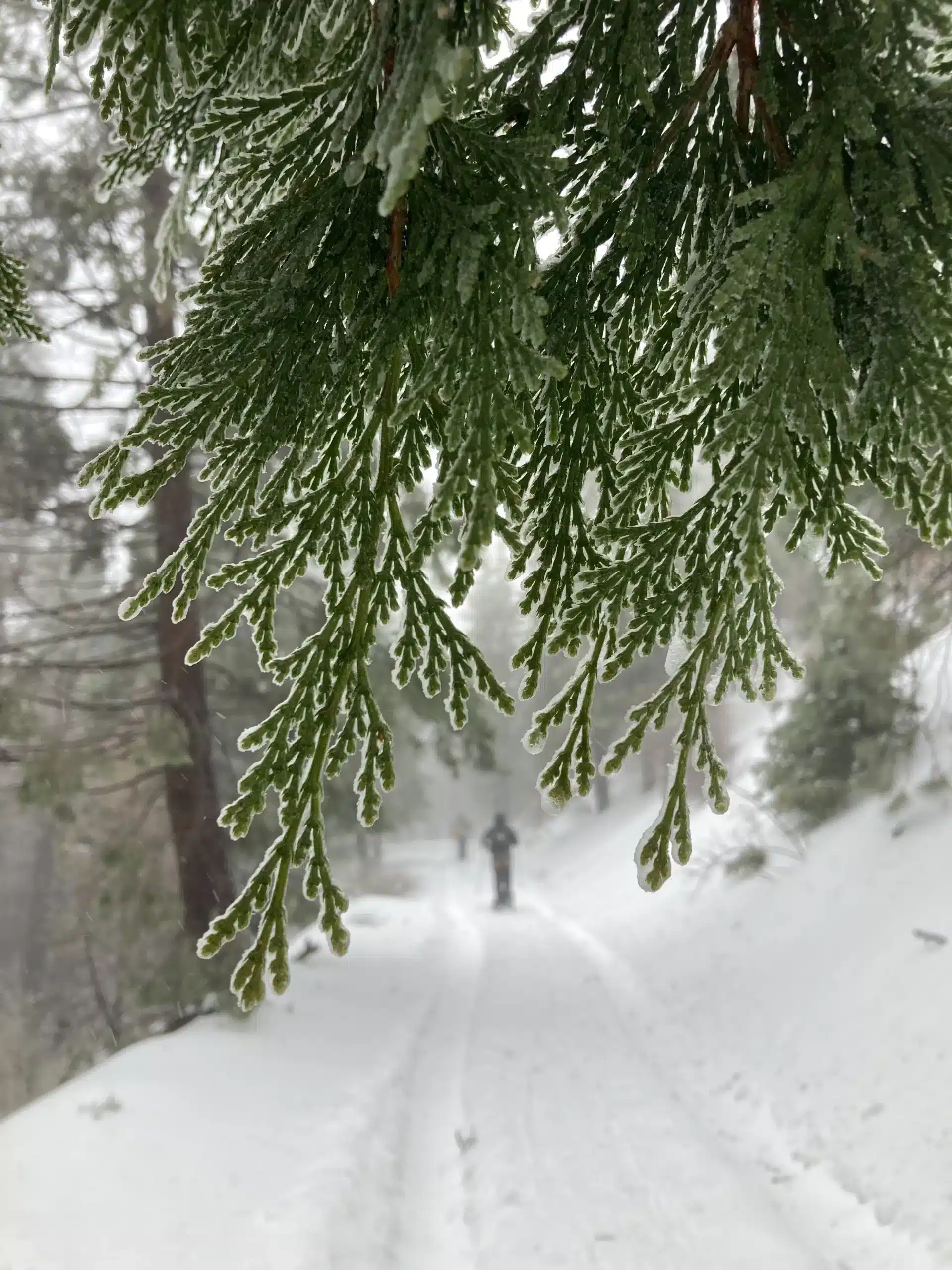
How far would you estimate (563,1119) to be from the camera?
6770 mm

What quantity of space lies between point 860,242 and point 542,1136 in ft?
22.2

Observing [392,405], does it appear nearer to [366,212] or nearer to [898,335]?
→ [366,212]

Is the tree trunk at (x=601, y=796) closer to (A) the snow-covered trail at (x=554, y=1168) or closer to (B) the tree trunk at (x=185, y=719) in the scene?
(A) the snow-covered trail at (x=554, y=1168)

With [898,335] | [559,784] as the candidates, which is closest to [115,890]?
[559,784]

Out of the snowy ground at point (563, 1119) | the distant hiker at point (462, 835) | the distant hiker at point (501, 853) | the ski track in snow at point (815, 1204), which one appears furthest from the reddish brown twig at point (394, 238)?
the distant hiker at point (462, 835)

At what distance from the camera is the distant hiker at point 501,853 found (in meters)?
19.3

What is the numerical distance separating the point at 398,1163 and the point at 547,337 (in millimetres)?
6238

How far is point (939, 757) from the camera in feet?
33.1

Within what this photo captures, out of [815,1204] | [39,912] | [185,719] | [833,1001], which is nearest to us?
[815,1204]

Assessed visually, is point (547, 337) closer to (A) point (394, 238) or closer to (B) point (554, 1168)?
(A) point (394, 238)

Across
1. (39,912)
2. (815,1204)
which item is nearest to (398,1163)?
(815,1204)

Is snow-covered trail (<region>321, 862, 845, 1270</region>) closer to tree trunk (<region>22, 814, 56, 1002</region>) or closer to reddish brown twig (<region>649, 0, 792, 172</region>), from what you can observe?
reddish brown twig (<region>649, 0, 792, 172</region>)

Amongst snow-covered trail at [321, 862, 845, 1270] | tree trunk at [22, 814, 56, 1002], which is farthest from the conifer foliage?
tree trunk at [22, 814, 56, 1002]

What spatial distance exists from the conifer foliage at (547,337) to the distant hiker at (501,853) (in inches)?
703
